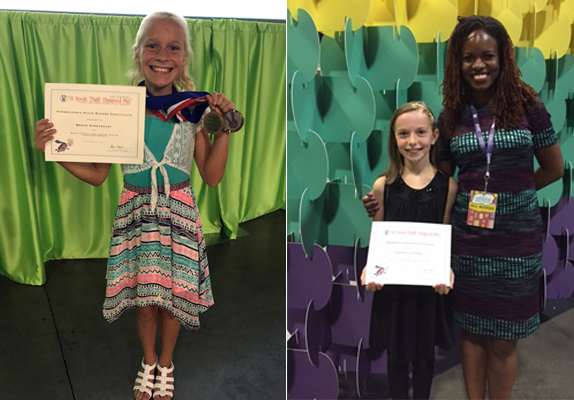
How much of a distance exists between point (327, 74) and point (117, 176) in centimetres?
239

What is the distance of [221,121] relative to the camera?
5.44ft

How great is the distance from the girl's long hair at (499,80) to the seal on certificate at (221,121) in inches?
26.4

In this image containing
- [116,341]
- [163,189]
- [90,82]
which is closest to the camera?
[163,189]

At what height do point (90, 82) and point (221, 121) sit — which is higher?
point (90, 82)

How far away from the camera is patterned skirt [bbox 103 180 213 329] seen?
1800 millimetres

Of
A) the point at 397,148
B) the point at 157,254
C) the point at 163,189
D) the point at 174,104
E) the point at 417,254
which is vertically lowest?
the point at 157,254

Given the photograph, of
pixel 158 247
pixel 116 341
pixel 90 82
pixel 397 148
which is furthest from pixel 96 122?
pixel 90 82

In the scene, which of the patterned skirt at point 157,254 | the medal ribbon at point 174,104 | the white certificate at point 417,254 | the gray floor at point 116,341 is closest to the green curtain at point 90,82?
the gray floor at point 116,341

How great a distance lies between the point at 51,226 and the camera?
3.37 m

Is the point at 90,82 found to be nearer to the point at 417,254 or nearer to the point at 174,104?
the point at 174,104

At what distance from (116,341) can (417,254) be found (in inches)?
68.0

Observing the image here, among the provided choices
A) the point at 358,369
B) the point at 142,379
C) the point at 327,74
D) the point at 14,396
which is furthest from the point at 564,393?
the point at 14,396

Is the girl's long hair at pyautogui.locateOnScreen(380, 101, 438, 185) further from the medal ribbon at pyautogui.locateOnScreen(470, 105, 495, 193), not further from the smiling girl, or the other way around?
the smiling girl

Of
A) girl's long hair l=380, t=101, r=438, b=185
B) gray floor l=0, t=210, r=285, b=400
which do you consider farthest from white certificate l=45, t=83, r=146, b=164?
gray floor l=0, t=210, r=285, b=400
